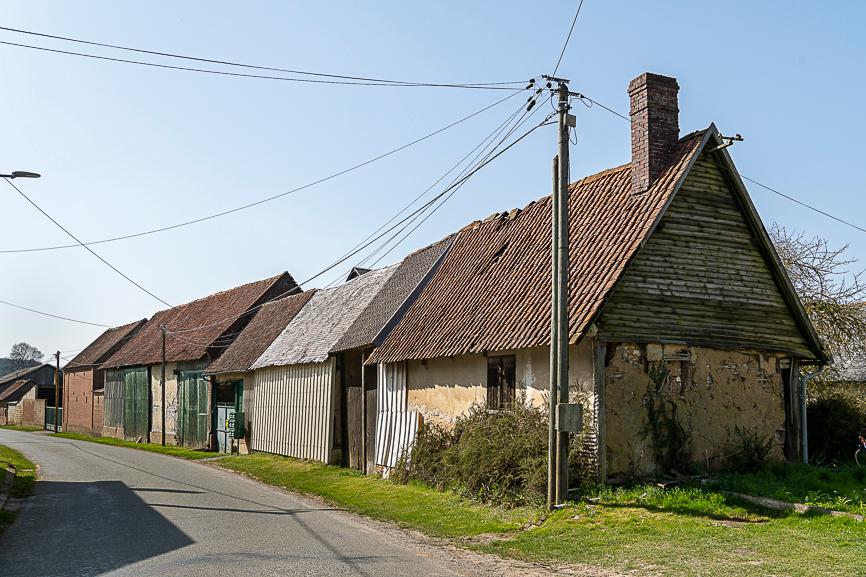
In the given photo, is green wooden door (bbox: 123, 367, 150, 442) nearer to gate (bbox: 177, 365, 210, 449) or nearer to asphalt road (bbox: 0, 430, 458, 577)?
gate (bbox: 177, 365, 210, 449)

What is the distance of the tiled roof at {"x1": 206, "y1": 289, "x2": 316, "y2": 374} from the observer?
31.4 metres

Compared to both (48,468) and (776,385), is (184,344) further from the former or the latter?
(776,385)

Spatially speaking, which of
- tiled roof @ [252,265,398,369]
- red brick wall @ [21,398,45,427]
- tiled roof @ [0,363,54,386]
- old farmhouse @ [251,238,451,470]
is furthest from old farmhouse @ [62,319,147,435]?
old farmhouse @ [251,238,451,470]

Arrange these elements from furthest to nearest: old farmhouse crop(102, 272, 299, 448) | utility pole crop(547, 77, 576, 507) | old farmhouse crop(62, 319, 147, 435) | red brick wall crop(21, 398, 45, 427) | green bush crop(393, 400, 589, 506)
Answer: red brick wall crop(21, 398, 45, 427), old farmhouse crop(62, 319, 147, 435), old farmhouse crop(102, 272, 299, 448), green bush crop(393, 400, 589, 506), utility pole crop(547, 77, 576, 507)

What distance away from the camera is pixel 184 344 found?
129ft

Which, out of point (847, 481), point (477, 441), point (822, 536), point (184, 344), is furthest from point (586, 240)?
point (184, 344)

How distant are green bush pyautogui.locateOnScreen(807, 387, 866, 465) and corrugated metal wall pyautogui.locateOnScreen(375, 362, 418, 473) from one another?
352 inches

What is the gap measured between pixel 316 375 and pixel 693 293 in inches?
506

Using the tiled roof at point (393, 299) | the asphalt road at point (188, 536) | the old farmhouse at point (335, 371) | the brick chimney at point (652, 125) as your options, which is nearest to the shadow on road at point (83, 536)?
the asphalt road at point (188, 536)

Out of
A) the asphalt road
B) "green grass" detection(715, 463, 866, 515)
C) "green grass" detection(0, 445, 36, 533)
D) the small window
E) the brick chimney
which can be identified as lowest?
"green grass" detection(0, 445, 36, 533)

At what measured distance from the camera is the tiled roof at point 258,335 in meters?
31.4

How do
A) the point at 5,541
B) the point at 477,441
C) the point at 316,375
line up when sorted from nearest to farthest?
the point at 5,541 < the point at 477,441 < the point at 316,375

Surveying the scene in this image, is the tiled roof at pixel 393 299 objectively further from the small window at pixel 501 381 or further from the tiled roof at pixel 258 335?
the tiled roof at pixel 258 335

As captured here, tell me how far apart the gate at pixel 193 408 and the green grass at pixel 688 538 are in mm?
24311
